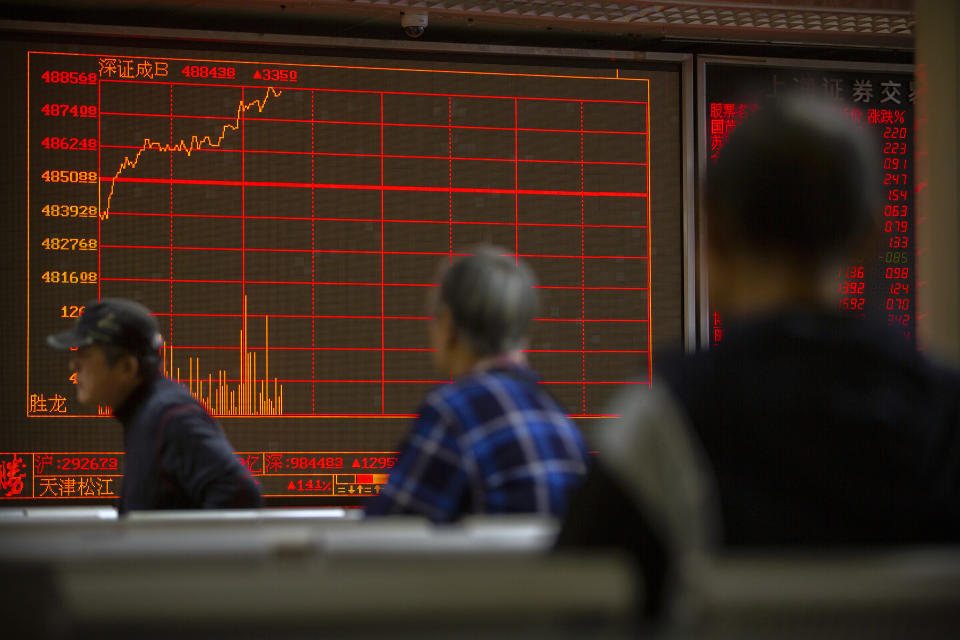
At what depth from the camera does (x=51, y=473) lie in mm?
3357

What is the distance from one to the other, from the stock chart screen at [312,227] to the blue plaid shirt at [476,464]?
1.76 m

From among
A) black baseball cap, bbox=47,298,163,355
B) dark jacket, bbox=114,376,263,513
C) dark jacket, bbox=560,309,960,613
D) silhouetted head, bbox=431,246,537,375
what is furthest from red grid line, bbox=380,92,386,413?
dark jacket, bbox=560,309,960,613

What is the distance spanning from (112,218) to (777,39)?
7.96 ft

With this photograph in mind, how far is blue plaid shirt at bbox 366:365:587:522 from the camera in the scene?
4.95 ft

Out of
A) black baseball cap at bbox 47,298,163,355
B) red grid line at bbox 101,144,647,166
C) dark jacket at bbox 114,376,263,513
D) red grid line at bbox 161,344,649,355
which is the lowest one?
dark jacket at bbox 114,376,263,513

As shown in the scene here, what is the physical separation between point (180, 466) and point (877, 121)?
286 centimetres

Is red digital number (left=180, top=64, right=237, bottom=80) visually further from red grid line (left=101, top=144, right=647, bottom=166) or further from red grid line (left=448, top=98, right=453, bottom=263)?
red grid line (left=448, top=98, right=453, bottom=263)

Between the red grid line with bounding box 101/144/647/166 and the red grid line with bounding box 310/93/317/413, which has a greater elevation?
the red grid line with bounding box 101/144/647/166

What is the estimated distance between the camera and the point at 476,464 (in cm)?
152

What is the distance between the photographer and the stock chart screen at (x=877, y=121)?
12.6 feet

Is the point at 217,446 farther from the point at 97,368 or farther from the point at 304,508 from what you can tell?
the point at 304,508

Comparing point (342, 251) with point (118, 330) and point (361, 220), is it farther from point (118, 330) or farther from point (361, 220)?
point (118, 330)

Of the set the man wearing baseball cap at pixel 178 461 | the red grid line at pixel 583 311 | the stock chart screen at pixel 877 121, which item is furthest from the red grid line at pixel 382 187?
the man wearing baseball cap at pixel 178 461

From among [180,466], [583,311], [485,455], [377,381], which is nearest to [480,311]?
[485,455]
